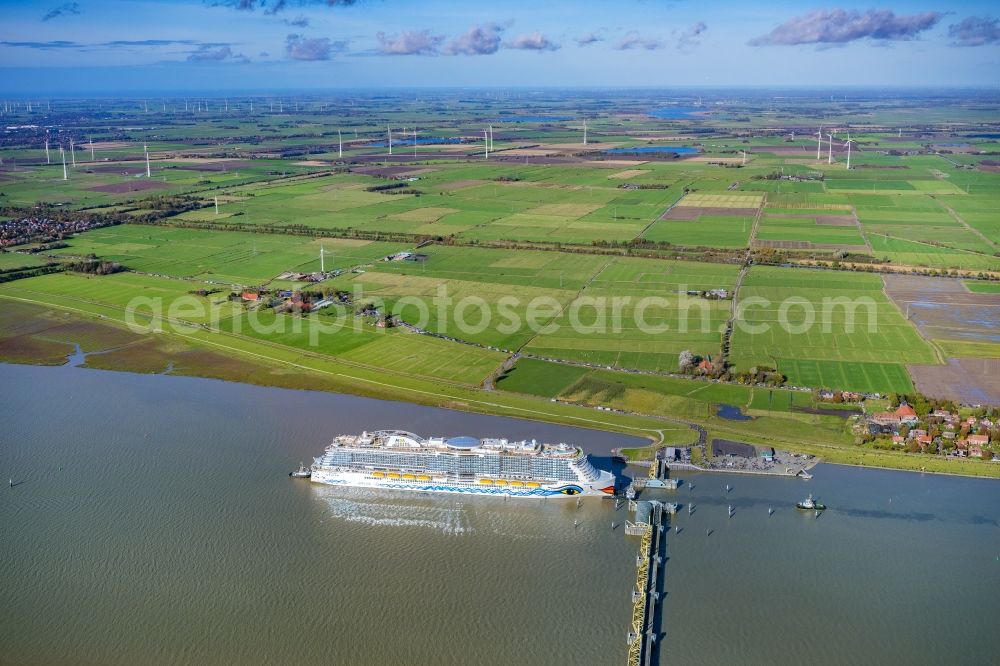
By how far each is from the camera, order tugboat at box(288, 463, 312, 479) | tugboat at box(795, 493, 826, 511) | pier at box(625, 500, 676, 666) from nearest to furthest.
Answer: pier at box(625, 500, 676, 666)
tugboat at box(795, 493, 826, 511)
tugboat at box(288, 463, 312, 479)

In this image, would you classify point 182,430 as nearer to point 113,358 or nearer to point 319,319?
point 113,358

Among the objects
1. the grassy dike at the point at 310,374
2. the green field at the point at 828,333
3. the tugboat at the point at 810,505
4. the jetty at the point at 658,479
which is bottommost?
the tugboat at the point at 810,505

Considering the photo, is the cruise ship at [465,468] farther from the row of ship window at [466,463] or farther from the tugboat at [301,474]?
the tugboat at [301,474]

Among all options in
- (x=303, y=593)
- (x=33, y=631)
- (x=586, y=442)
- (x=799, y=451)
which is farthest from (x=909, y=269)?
(x=33, y=631)

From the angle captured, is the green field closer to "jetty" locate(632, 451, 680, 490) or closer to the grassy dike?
the grassy dike

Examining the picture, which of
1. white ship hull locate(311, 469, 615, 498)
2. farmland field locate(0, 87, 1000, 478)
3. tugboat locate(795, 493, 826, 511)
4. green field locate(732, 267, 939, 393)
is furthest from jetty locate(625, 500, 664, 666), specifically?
green field locate(732, 267, 939, 393)

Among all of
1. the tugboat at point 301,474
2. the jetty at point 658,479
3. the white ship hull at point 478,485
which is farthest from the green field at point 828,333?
the tugboat at point 301,474

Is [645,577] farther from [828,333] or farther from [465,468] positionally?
[828,333]

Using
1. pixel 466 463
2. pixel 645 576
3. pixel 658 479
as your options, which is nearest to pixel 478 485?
pixel 466 463
